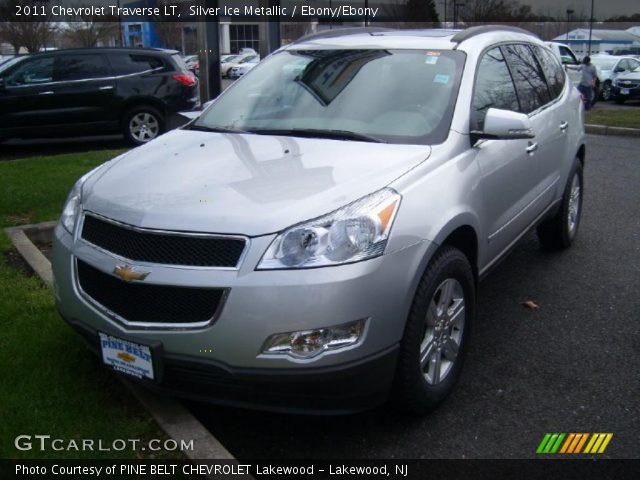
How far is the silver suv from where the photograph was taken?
2.84 metres

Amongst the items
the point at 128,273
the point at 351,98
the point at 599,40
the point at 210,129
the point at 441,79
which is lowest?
the point at 599,40

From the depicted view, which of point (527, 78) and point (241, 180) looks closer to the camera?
point (241, 180)

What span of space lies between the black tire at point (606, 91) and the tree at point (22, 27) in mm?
20020

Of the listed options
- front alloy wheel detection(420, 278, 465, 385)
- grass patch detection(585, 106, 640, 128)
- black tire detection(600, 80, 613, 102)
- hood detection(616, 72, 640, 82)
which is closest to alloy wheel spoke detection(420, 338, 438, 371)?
front alloy wheel detection(420, 278, 465, 385)

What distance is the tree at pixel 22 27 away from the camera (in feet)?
86.6

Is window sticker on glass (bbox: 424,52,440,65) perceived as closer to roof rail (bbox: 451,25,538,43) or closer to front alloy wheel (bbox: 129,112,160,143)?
roof rail (bbox: 451,25,538,43)

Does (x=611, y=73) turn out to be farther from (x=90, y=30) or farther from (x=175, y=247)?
(x=175, y=247)

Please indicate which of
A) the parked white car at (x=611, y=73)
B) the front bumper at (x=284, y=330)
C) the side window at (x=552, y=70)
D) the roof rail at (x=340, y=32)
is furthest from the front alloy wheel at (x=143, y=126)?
the parked white car at (x=611, y=73)

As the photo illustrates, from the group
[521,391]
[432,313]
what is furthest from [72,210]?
[521,391]

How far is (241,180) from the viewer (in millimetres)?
3314

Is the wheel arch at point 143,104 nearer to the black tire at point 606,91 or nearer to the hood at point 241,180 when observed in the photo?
the hood at point 241,180

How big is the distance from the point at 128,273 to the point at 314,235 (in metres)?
0.80

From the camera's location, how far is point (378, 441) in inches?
131

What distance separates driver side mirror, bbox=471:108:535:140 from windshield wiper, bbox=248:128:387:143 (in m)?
0.59
